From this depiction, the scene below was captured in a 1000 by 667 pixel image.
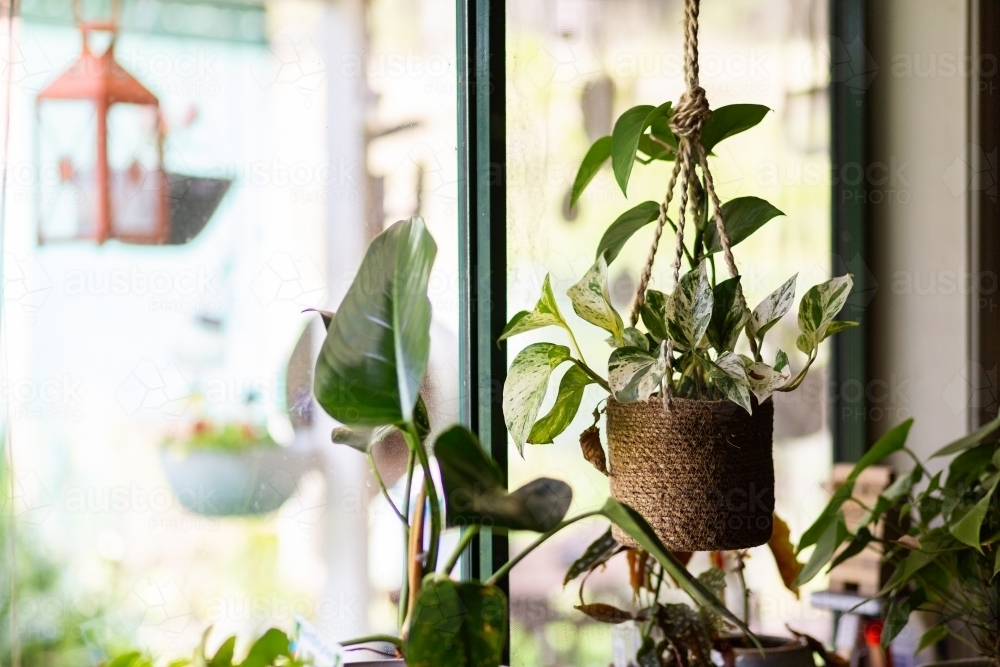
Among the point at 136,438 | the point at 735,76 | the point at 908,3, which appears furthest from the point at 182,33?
the point at 908,3

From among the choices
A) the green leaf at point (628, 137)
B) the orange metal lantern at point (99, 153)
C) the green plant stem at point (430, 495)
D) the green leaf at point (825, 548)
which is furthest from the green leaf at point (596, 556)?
the orange metal lantern at point (99, 153)

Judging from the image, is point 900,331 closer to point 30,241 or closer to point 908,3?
point 908,3

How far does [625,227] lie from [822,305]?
0.25 m

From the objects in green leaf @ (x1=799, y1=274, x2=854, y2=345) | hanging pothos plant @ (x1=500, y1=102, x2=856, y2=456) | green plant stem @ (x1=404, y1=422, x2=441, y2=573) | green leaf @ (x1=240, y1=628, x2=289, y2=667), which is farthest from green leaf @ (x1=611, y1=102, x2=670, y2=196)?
green leaf @ (x1=240, y1=628, x2=289, y2=667)

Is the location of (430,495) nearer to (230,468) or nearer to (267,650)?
(267,650)

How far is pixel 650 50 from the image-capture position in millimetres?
1495

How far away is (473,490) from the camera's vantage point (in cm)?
77

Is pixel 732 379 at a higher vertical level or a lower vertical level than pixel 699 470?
higher

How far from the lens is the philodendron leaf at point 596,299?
3.29ft

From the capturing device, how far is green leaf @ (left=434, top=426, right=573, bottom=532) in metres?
0.76

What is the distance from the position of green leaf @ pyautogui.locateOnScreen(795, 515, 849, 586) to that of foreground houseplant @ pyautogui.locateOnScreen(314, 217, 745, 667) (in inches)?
16.6

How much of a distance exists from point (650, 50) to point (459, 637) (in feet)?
3.56

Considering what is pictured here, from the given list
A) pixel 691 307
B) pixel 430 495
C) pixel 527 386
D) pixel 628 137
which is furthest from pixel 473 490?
pixel 628 137

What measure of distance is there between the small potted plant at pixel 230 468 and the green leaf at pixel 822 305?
64cm
